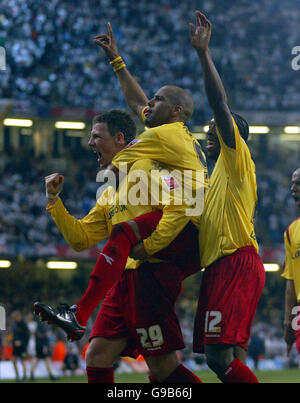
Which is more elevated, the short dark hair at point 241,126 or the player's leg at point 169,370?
the short dark hair at point 241,126

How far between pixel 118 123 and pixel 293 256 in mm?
1918

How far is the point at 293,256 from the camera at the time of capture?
5.73 metres

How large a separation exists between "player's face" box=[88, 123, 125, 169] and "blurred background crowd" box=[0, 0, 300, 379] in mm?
14264

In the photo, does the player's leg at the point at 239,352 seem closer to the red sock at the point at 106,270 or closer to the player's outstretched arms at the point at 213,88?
the red sock at the point at 106,270

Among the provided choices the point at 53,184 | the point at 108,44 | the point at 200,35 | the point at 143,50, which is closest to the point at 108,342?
the point at 53,184

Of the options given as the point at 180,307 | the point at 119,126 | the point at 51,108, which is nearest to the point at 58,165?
the point at 51,108

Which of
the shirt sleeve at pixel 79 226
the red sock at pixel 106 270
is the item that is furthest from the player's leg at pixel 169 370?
the shirt sleeve at pixel 79 226

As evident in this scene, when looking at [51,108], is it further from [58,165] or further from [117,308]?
[117,308]

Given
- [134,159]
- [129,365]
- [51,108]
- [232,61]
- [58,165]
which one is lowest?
[129,365]

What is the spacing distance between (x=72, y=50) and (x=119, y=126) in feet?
62.5

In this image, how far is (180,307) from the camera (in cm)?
2208

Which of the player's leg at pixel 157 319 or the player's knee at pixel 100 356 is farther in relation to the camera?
the player's knee at pixel 100 356

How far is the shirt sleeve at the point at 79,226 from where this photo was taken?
477 centimetres

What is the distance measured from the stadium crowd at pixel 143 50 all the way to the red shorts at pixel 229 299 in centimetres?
1774
